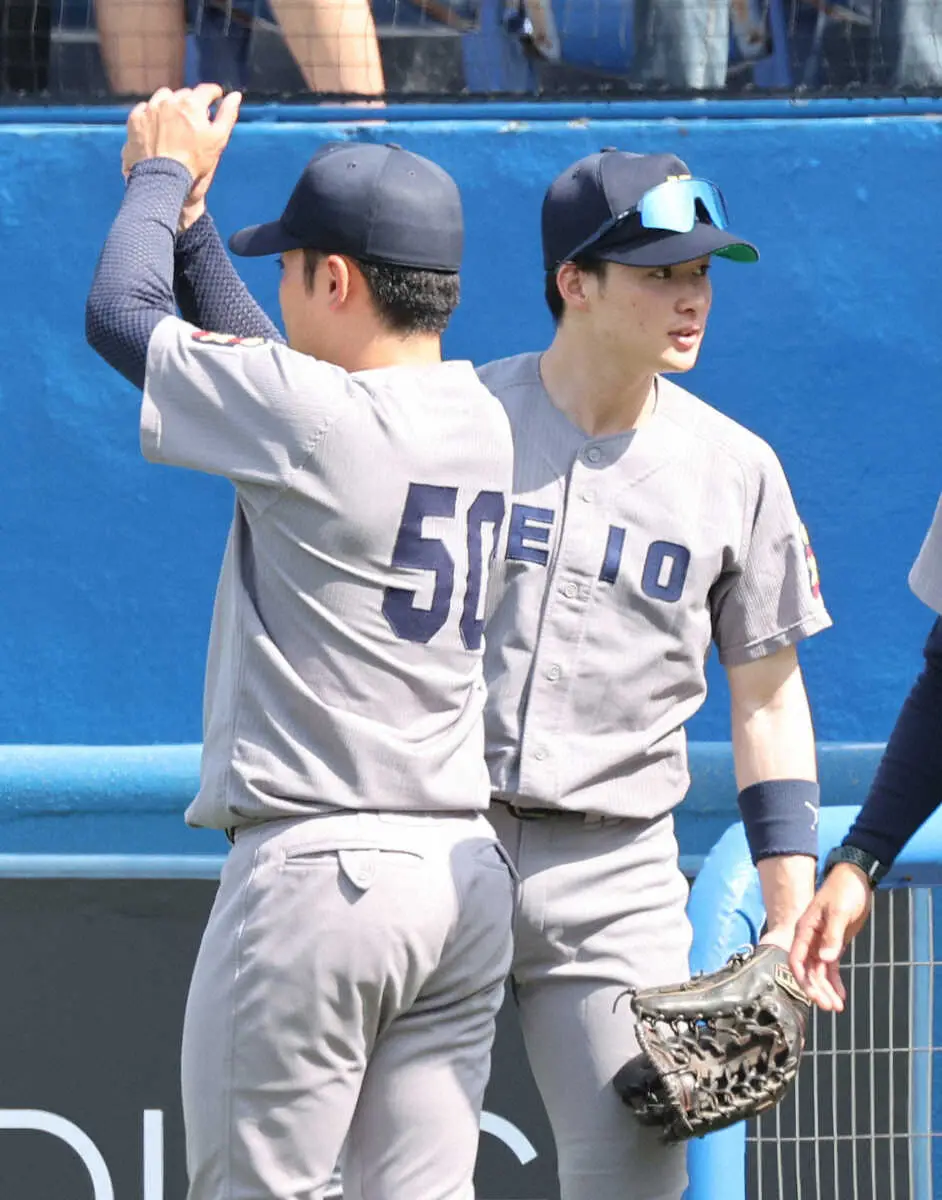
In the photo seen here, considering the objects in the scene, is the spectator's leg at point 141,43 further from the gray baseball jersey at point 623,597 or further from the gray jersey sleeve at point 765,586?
the gray jersey sleeve at point 765,586

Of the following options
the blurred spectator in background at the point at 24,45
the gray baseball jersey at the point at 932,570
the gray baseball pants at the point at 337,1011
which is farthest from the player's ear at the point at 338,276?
the blurred spectator in background at the point at 24,45

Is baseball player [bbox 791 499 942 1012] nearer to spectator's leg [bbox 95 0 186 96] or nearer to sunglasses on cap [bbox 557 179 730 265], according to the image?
sunglasses on cap [bbox 557 179 730 265]

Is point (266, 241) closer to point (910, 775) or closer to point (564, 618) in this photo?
point (564, 618)

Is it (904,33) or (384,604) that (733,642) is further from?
(904,33)

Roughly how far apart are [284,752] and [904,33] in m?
2.02

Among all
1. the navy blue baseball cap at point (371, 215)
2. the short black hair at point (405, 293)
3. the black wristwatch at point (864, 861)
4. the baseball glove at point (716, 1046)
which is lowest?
the baseball glove at point (716, 1046)

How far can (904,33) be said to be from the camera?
3.39m

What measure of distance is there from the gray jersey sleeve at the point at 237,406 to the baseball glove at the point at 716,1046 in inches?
31.6

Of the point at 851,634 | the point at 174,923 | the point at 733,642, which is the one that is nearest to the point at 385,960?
the point at 733,642

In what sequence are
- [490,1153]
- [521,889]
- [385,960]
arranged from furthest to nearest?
1. [490,1153]
2. [521,889]
3. [385,960]

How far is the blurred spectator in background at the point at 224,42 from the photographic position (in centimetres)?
339

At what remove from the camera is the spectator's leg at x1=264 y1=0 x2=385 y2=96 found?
3.38 metres

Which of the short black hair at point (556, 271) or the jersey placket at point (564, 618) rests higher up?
the short black hair at point (556, 271)

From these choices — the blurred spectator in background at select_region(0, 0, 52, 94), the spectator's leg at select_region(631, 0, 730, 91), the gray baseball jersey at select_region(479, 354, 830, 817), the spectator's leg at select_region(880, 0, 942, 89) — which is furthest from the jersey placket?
the blurred spectator in background at select_region(0, 0, 52, 94)
